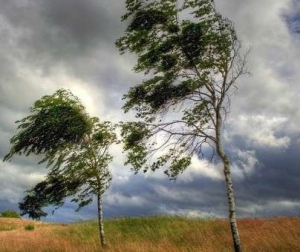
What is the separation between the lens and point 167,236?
2434cm

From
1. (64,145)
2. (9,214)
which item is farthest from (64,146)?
(9,214)

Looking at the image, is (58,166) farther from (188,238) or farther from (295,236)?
(295,236)

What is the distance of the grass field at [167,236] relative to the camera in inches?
667

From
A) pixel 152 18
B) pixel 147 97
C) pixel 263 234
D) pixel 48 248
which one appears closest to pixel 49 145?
pixel 48 248

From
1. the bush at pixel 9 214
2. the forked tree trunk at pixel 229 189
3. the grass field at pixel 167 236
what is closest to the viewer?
the forked tree trunk at pixel 229 189

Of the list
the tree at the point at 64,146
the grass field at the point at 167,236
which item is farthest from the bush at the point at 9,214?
the tree at the point at 64,146

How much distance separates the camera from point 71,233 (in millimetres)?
29531

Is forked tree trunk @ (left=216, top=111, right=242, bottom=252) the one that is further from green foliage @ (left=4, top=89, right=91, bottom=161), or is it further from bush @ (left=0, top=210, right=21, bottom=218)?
bush @ (left=0, top=210, right=21, bottom=218)

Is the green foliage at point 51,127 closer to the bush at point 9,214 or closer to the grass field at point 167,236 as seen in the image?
the grass field at point 167,236

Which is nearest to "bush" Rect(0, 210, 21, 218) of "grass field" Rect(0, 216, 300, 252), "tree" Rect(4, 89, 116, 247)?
"grass field" Rect(0, 216, 300, 252)

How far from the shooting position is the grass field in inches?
667

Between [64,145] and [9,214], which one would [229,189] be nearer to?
[64,145]

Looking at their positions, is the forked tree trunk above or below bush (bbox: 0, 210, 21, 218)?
below

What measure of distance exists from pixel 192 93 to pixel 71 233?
17622 mm
